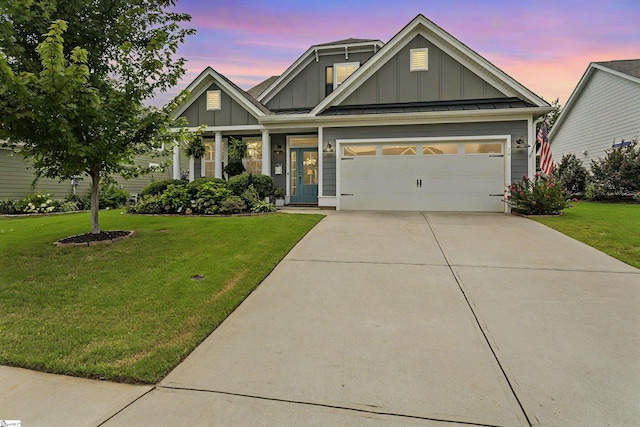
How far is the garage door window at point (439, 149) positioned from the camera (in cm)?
1064

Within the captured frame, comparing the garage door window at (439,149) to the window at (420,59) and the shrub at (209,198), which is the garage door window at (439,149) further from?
the shrub at (209,198)

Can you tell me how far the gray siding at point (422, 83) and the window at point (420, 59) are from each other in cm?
10

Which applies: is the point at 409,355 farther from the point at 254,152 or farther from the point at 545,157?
the point at 254,152

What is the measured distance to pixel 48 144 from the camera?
5.07 m

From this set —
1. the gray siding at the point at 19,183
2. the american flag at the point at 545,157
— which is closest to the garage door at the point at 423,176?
the american flag at the point at 545,157

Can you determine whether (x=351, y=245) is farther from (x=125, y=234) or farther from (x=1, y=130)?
(x=1, y=130)

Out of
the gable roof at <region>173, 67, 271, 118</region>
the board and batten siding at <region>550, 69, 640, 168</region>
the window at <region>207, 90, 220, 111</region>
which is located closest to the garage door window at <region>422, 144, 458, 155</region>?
the gable roof at <region>173, 67, 271, 118</region>

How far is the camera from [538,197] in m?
9.23

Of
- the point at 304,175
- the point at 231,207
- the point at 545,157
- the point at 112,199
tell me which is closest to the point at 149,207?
the point at 231,207

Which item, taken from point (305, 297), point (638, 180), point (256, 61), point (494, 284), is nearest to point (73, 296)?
point (305, 297)

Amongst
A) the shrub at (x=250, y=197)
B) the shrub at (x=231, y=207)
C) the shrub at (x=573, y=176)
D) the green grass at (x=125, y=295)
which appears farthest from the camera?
the shrub at (x=573, y=176)

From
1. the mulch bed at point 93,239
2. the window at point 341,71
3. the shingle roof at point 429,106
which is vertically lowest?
the mulch bed at point 93,239

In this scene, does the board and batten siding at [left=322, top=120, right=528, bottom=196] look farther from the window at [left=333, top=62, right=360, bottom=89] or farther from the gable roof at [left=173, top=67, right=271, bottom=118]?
the window at [left=333, top=62, right=360, bottom=89]

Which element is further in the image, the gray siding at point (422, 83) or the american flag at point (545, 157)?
the gray siding at point (422, 83)
